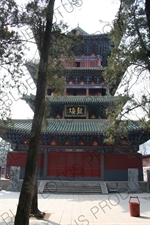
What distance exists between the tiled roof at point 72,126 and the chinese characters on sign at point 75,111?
133cm

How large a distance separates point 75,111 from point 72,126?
2635 millimetres

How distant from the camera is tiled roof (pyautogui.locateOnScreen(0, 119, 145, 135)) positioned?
1784 centimetres

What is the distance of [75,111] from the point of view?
21.5m

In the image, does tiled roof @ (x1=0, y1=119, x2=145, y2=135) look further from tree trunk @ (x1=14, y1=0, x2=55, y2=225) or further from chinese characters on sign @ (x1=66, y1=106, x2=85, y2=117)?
tree trunk @ (x1=14, y1=0, x2=55, y2=225)

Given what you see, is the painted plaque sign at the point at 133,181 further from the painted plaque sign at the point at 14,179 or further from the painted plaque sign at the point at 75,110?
the painted plaque sign at the point at 14,179

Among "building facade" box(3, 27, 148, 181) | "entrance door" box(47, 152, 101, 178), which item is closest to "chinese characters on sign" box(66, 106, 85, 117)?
"building facade" box(3, 27, 148, 181)

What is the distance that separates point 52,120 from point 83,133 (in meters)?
3.92

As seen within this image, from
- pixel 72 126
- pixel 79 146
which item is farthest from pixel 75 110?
pixel 79 146

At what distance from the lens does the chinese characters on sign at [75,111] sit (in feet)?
70.4

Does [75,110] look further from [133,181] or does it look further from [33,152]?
[33,152]

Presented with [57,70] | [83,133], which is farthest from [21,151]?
[57,70]

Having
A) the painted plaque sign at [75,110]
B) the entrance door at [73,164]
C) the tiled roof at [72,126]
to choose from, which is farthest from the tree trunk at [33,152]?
the painted plaque sign at [75,110]

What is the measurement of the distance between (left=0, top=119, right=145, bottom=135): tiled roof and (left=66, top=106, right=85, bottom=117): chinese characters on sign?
52.2 inches

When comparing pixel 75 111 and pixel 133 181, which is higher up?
pixel 75 111
